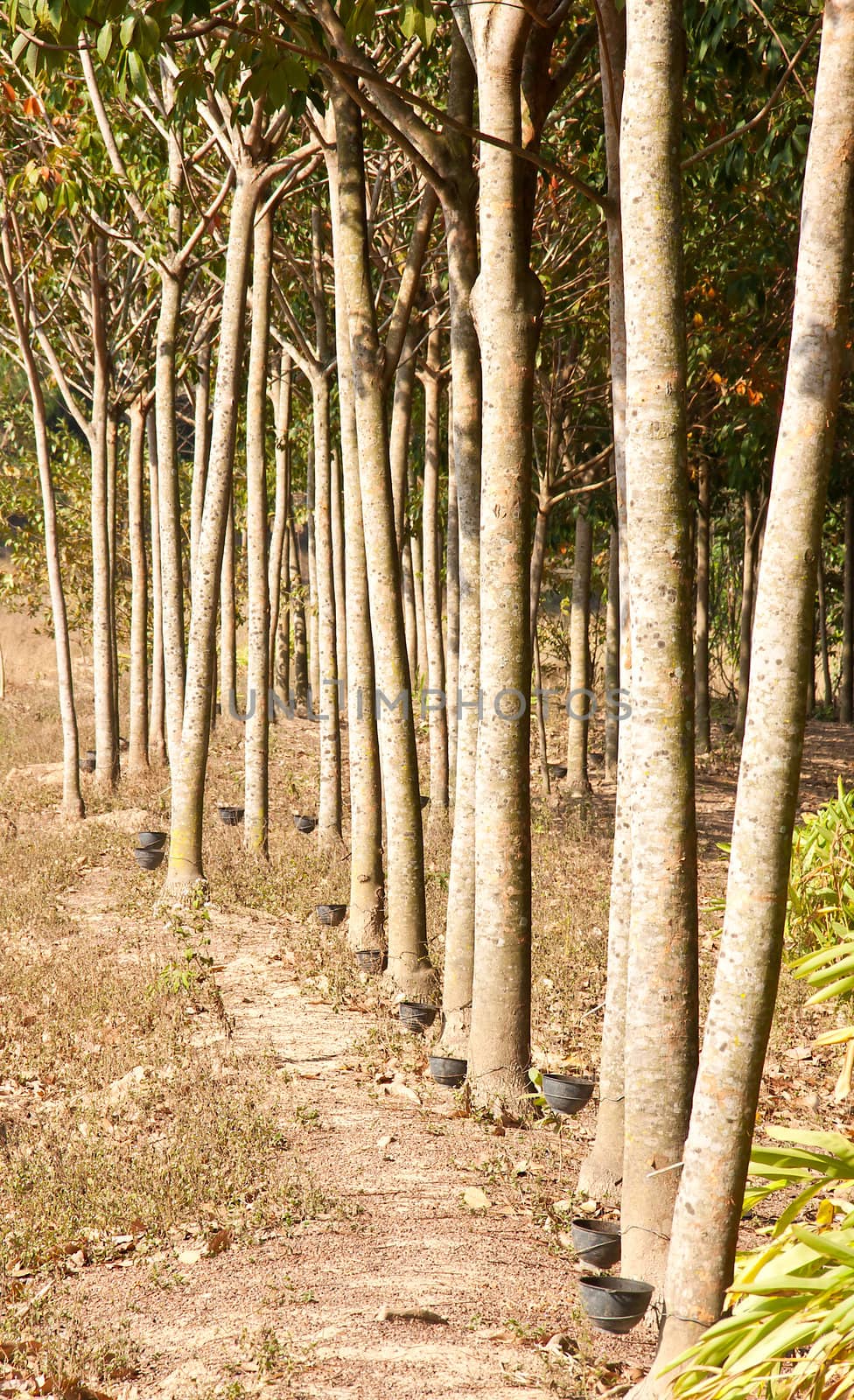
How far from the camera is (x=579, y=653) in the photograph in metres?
14.7

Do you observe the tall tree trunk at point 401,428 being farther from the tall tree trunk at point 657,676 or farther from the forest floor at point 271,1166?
the tall tree trunk at point 657,676

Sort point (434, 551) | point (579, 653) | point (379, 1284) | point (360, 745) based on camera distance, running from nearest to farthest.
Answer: point (379, 1284) < point (360, 745) < point (434, 551) < point (579, 653)

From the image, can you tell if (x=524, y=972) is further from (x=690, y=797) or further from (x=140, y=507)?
(x=140, y=507)

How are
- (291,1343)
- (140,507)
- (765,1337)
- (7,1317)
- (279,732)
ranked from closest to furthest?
(765,1337)
(291,1343)
(7,1317)
(140,507)
(279,732)

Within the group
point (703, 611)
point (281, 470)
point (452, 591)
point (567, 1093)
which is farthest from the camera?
point (703, 611)

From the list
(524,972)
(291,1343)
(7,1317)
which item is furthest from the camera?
(524,972)

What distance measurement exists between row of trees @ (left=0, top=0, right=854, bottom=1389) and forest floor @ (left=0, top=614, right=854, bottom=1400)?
1.33 feet

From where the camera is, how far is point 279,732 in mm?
18906

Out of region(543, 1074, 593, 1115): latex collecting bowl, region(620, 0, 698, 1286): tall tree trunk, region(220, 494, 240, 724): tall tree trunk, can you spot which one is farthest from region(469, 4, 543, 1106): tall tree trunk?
region(220, 494, 240, 724): tall tree trunk

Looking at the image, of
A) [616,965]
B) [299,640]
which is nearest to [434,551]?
[616,965]

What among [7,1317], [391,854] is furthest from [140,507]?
[7,1317]

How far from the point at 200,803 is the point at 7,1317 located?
597 cm

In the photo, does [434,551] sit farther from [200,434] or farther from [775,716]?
[775,716]

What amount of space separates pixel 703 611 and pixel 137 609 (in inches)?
330
